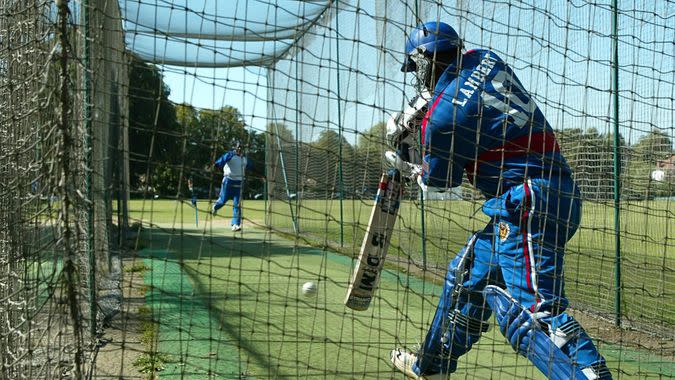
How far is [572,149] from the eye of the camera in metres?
5.87

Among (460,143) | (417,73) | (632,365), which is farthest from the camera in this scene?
(632,365)

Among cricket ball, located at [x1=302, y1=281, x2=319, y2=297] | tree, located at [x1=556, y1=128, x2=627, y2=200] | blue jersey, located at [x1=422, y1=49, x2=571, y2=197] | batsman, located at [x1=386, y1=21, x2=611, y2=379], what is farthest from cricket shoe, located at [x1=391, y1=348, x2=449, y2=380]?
tree, located at [x1=556, y1=128, x2=627, y2=200]

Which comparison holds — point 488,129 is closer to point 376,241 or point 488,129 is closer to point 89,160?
point 376,241

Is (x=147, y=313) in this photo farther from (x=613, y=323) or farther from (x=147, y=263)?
(x=613, y=323)

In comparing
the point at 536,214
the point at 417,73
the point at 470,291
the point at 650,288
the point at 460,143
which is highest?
the point at 417,73

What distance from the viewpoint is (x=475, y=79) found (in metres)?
3.10

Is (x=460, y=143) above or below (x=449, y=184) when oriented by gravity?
above

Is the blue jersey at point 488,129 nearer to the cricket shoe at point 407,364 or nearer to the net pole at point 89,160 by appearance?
the cricket shoe at point 407,364

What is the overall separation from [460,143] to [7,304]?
2.33 meters

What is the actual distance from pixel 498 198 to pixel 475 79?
0.58 m

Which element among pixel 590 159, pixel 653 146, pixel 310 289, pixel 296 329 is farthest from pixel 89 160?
pixel 590 159

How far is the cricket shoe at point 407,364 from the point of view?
3.44 metres

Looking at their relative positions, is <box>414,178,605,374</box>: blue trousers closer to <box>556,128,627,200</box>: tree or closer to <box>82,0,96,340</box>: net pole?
<box>82,0,96,340</box>: net pole

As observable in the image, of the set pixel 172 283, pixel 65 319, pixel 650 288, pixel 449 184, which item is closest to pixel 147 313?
pixel 172 283
